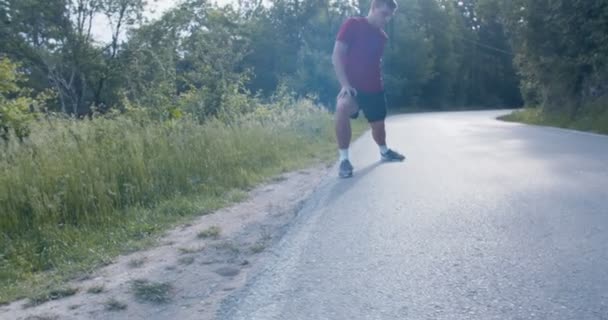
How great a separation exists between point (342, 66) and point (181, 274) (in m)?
4.14

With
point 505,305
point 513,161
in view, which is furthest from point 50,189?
point 513,161

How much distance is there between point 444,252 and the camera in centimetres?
382

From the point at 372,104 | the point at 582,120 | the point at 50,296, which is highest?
the point at 372,104

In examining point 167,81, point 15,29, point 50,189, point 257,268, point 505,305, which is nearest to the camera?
point 505,305

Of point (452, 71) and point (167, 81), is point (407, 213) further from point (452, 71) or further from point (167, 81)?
point (452, 71)

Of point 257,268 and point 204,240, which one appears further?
point 204,240

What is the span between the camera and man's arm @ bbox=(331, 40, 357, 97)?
7.19 m

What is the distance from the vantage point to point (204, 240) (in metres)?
4.66

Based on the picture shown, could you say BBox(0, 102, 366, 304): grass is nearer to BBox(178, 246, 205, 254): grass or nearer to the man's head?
BBox(178, 246, 205, 254): grass

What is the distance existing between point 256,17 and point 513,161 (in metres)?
52.6

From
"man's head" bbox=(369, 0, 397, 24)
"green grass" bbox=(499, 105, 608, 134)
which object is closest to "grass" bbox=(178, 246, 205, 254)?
"man's head" bbox=(369, 0, 397, 24)

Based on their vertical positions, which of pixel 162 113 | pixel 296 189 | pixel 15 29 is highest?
pixel 15 29

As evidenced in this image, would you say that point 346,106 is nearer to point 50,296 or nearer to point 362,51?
point 362,51

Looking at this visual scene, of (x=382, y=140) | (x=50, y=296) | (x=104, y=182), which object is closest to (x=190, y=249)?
(x=50, y=296)
